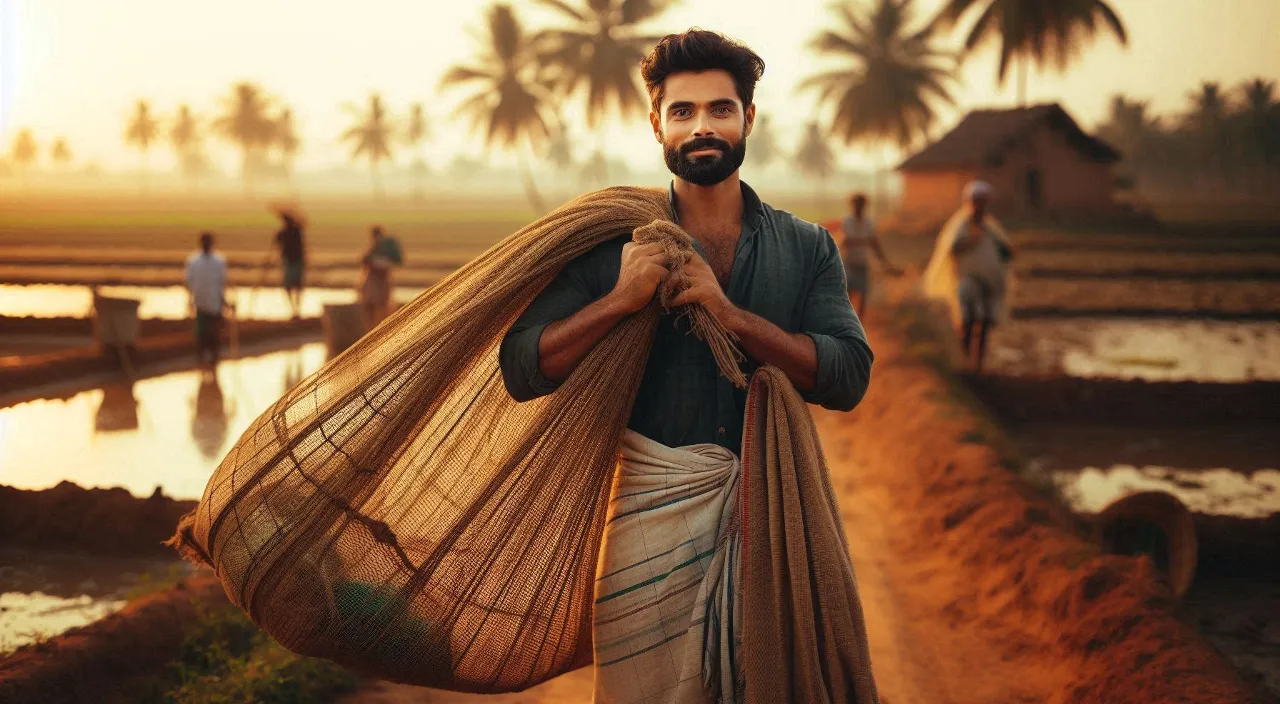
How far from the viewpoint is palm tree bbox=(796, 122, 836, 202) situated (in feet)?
382

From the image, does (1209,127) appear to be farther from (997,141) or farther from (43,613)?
(43,613)

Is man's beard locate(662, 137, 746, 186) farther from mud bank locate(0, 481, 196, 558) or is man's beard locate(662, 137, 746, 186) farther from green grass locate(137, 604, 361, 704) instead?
mud bank locate(0, 481, 196, 558)

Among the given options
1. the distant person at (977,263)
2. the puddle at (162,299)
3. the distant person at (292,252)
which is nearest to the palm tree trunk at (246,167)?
the puddle at (162,299)

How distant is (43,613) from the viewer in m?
4.69

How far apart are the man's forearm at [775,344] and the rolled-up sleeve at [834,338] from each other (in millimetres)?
18

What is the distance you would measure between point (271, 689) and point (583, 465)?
2060 millimetres

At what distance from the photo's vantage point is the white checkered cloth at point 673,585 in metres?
2.02

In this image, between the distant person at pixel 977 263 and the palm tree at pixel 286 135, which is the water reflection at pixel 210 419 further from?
the palm tree at pixel 286 135

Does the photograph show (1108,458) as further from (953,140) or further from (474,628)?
(953,140)

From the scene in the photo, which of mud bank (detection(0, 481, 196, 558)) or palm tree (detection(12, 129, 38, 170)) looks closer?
mud bank (detection(0, 481, 196, 558))

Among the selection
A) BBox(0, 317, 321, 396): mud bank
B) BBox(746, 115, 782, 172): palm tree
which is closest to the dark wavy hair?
BBox(0, 317, 321, 396): mud bank

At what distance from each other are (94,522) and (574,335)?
4497 mm

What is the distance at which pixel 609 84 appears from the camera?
135 ft

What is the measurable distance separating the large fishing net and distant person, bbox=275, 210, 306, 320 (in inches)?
465
